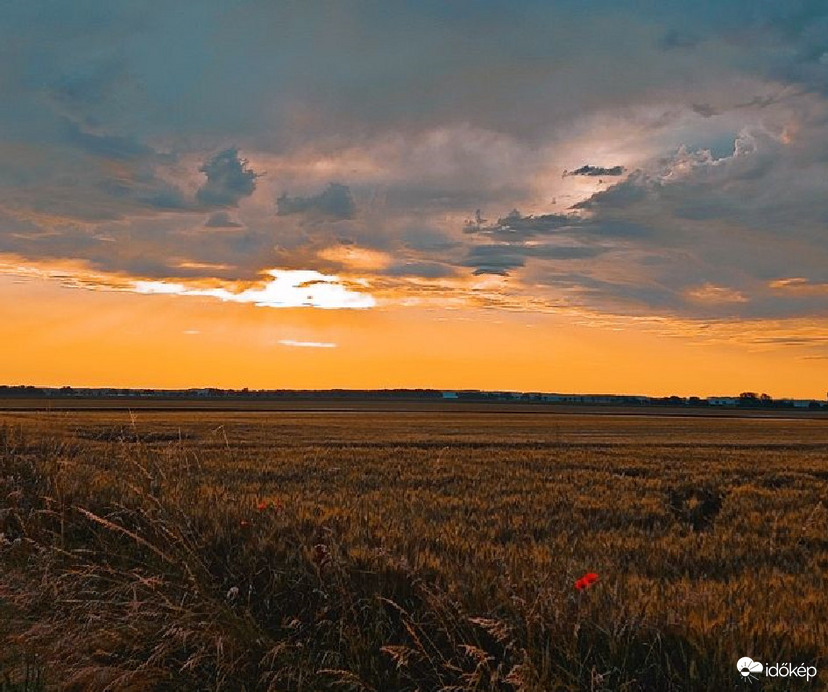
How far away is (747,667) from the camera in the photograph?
4.56 metres

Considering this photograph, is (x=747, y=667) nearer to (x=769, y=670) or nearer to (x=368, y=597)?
(x=769, y=670)

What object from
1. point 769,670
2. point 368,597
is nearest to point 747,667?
point 769,670

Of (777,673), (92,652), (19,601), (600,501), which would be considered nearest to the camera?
(777,673)

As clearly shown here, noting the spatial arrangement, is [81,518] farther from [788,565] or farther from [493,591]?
[788,565]

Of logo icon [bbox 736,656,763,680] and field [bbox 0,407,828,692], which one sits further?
field [bbox 0,407,828,692]

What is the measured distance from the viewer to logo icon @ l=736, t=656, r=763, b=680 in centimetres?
454

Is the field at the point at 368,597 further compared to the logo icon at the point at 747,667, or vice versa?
the field at the point at 368,597

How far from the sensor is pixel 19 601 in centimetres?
694

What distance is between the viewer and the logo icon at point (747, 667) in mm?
4539

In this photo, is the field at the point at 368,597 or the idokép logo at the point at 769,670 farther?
the field at the point at 368,597

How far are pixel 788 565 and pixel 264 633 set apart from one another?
629cm

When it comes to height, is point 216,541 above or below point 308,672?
above

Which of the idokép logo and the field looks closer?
the idokép logo

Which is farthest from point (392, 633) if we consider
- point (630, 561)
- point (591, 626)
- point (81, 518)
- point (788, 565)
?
point (788, 565)
